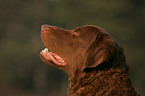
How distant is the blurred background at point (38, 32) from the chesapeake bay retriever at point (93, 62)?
14.6 meters

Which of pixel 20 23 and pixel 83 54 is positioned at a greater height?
pixel 83 54

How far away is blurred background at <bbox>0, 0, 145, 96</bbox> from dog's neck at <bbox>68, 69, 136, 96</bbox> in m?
14.9

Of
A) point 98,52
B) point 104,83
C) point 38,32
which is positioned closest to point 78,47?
point 98,52

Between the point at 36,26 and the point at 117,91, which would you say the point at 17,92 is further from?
the point at 117,91

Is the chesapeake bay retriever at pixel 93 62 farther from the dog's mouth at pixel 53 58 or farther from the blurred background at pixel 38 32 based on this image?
the blurred background at pixel 38 32

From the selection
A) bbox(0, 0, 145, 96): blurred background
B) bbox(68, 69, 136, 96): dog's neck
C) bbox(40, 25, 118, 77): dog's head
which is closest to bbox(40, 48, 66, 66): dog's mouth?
bbox(40, 25, 118, 77): dog's head

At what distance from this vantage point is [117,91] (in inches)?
125

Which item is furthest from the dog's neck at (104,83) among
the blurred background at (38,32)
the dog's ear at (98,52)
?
the blurred background at (38,32)

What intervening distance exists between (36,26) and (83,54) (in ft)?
60.6

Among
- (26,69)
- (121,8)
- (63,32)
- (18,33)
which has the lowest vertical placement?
(26,69)

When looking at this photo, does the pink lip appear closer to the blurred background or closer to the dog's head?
the dog's head

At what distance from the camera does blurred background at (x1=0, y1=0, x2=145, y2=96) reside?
18.4 m

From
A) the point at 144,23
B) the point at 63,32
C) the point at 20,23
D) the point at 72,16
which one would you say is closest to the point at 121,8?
the point at 144,23

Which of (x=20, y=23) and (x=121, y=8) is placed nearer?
(x=121, y=8)
